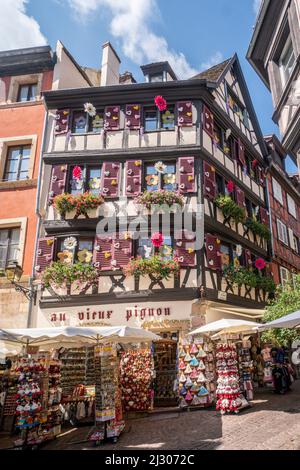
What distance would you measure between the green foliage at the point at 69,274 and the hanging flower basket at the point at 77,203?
1.92 m

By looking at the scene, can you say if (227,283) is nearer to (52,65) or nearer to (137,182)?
(137,182)

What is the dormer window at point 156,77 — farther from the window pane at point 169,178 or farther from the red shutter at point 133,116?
the window pane at point 169,178

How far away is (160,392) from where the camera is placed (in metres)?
11.1

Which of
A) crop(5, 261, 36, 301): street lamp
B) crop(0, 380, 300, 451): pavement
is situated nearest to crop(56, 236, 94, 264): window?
crop(5, 261, 36, 301): street lamp

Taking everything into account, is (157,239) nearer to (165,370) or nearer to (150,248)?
(150,248)

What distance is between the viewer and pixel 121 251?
12117 mm

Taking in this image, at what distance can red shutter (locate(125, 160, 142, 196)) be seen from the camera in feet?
42.0

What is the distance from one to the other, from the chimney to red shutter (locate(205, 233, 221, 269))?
312 inches

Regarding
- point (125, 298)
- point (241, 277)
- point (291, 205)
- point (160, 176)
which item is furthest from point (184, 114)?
point (291, 205)

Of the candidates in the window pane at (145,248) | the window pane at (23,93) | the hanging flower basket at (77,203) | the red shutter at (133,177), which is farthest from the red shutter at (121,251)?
the window pane at (23,93)

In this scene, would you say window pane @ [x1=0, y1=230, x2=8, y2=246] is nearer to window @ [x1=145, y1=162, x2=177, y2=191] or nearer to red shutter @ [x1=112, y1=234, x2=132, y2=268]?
red shutter @ [x1=112, y1=234, x2=132, y2=268]
